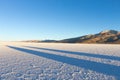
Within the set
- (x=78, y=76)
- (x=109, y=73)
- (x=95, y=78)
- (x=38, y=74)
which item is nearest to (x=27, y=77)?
(x=38, y=74)

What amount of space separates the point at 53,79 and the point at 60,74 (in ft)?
3.28

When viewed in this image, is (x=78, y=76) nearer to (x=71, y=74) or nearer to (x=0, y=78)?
(x=71, y=74)

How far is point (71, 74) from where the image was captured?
984cm

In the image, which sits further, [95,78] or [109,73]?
[109,73]


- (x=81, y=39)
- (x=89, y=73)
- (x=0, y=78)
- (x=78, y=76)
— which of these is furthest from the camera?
(x=81, y=39)

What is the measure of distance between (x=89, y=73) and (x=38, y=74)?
2.43 meters

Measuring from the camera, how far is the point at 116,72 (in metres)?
10.3

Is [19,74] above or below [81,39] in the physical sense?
below

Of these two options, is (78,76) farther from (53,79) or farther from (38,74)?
(38,74)

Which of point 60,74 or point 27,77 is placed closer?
point 27,77

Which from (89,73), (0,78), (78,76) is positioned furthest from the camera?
(89,73)

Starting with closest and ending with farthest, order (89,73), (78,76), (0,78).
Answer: (0,78)
(78,76)
(89,73)

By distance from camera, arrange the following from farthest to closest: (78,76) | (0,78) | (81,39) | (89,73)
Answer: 1. (81,39)
2. (89,73)
3. (78,76)
4. (0,78)

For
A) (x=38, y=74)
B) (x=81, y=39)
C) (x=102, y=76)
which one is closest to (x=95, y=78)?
(x=102, y=76)
